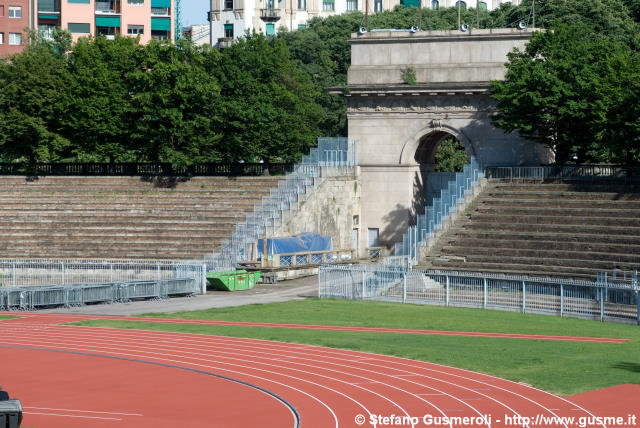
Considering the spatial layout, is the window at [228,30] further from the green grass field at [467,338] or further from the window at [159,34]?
the green grass field at [467,338]

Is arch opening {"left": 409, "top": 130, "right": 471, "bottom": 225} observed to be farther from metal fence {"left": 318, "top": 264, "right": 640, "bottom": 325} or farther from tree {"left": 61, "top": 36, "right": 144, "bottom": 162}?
tree {"left": 61, "top": 36, "right": 144, "bottom": 162}

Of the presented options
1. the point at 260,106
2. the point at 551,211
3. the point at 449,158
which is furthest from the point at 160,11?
the point at 551,211

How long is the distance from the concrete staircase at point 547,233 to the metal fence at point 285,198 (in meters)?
9.30

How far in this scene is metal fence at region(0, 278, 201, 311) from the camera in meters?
41.2

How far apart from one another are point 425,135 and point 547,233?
45.5 ft

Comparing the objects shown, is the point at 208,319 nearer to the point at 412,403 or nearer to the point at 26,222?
the point at 412,403

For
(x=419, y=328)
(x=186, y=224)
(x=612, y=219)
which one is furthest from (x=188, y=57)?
Answer: (x=419, y=328)

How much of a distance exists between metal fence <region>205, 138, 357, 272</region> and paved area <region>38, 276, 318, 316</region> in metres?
2.71

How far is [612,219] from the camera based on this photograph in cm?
4869

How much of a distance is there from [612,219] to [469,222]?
726 centimetres

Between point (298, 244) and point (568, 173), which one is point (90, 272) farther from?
point (568, 173)

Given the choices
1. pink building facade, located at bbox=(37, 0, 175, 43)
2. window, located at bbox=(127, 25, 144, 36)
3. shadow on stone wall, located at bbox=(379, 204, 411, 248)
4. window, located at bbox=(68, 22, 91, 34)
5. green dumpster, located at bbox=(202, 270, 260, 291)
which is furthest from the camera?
window, located at bbox=(127, 25, 144, 36)

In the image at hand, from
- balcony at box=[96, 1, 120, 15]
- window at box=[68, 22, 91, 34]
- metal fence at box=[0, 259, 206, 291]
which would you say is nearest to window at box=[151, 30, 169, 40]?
balcony at box=[96, 1, 120, 15]

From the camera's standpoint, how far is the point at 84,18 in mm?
101938
